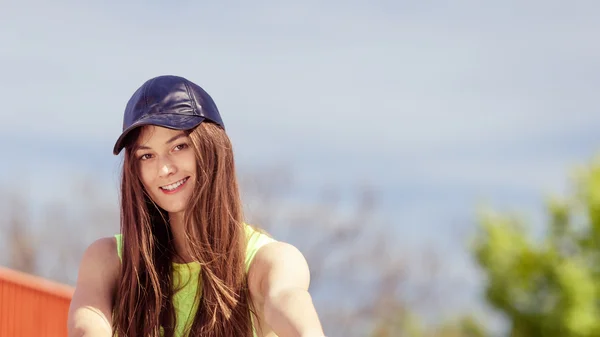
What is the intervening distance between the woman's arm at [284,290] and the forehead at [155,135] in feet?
1.50

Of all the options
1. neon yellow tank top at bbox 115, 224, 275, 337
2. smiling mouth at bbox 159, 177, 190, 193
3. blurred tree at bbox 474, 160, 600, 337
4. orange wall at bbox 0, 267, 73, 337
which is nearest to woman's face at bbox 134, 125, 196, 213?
smiling mouth at bbox 159, 177, 190, 193

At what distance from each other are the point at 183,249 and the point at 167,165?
13.1 inches

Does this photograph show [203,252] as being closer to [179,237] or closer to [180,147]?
[179,237]

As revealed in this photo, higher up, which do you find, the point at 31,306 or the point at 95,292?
the point at 95,292

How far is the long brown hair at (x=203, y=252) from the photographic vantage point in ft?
9.34

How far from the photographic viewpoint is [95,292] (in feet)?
9.68

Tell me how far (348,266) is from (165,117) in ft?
86.1

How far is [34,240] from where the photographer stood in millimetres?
28375

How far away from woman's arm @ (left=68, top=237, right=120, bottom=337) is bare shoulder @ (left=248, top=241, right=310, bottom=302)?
471mm

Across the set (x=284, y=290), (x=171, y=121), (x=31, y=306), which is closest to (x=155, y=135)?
(x=171, y=121)

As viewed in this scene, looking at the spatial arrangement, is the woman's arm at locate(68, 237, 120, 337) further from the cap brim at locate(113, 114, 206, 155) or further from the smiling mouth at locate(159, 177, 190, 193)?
the cap brim at locate(113, 114, 206, 155)

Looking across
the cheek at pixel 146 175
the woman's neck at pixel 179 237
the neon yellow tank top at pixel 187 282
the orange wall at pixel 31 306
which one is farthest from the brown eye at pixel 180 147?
the orange wall at pixel 31 306

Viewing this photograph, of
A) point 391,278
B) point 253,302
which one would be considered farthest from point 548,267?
point 253,302

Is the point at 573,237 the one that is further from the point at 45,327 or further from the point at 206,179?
the point at 206,179
